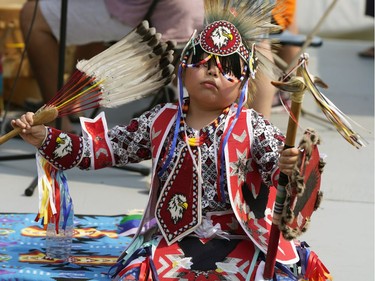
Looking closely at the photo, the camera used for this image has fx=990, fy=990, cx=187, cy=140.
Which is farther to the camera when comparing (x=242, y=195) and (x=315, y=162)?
(x=242, y=195)

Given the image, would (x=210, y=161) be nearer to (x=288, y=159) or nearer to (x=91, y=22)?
(x=288, y=159)

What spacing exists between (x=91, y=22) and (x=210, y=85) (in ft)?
6.76

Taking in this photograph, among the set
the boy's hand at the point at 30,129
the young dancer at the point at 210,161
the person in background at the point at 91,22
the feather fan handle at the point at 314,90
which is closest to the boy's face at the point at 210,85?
the young dancer at the point at 210,161

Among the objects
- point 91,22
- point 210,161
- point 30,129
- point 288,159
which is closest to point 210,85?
point 210,161

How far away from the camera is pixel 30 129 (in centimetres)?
340

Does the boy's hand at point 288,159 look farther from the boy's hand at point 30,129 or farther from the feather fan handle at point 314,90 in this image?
the boy's hand at point 30,129

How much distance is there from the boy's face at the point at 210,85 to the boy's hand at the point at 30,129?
541mm

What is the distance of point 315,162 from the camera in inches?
124

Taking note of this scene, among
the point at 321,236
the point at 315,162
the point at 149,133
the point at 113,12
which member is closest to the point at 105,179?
the point at 113,12

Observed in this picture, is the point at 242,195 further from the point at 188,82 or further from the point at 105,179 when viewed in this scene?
the point at 105,179

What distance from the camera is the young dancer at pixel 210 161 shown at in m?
3.36

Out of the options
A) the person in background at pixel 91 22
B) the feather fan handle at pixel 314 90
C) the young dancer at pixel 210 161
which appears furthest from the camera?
the person in background at pixel 91 22

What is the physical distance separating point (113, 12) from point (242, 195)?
2077 mm

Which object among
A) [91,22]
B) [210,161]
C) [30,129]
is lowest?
[210,161]
